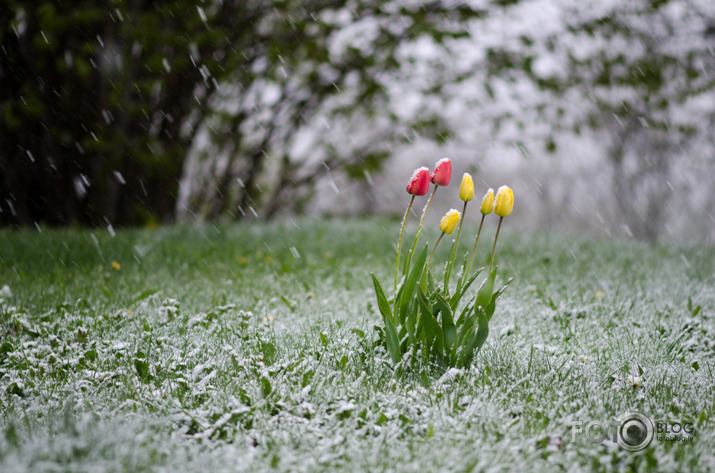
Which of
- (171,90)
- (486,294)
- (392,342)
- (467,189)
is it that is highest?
(171,90)

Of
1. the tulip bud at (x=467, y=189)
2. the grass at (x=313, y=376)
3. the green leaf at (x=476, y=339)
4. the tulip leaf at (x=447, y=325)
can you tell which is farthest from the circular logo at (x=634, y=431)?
the tulip bud at (x=467, y=189)

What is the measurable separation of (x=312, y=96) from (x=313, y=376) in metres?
6.32

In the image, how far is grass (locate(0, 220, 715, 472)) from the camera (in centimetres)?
160

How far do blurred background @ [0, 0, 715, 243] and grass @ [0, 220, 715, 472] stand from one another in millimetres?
3137

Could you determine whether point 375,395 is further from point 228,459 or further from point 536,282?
point 536,282

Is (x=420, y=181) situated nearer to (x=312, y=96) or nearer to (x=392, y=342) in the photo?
(x=392, y=342)

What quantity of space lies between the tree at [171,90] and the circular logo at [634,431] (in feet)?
17.4

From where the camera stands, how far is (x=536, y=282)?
12.4 feet

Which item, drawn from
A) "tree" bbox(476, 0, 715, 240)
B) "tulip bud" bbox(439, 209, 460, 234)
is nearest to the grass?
"tulip bud" bbox(439, 209, 460, 234)

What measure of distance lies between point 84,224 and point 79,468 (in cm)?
642

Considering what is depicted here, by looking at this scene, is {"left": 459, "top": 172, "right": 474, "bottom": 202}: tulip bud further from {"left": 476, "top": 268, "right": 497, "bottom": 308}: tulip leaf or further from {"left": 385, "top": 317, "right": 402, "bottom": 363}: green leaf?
{"left": 385, "top": 317, "right": 402, "bottom": 363}: green leaf

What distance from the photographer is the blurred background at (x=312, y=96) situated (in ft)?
20.5

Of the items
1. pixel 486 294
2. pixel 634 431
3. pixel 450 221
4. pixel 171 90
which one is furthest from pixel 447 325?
pixel 171 90

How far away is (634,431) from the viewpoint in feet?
5.71
